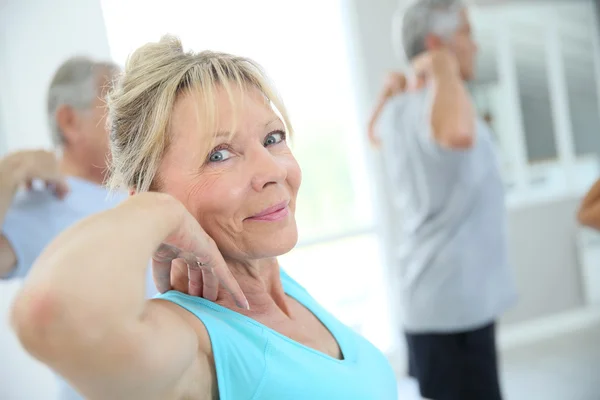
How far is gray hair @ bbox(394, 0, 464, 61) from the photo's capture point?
1.78m

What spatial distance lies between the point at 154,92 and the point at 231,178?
141 millimetres

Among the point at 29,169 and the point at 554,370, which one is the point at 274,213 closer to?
the point at 29,169

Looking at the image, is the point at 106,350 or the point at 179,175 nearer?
the point at 106,350

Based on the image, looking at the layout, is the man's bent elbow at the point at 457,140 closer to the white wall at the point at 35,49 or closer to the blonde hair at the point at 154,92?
the blonde hair at the point at 154,92

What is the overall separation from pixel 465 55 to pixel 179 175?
1.36 m

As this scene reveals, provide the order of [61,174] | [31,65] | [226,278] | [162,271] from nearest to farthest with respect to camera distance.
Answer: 1. [226,278]
2. [162,271]
3. [61,174]
4. [31,65]

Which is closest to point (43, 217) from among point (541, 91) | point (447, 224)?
point (447, 224)

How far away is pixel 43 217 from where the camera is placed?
1567 millimetres

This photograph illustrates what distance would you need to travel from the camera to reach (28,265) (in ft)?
5.03

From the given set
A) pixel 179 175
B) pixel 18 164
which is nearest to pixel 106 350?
pixel 179 175

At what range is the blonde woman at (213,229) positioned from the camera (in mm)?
547

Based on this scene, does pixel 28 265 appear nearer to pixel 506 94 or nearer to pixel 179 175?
pixel 179 175

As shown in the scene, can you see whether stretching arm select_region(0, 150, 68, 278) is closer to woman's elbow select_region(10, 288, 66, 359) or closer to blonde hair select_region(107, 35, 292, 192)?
blonde hair select_region(107, 35, 292, 192)

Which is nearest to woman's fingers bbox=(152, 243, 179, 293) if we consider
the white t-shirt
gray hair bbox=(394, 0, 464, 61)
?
the white t-shirt
